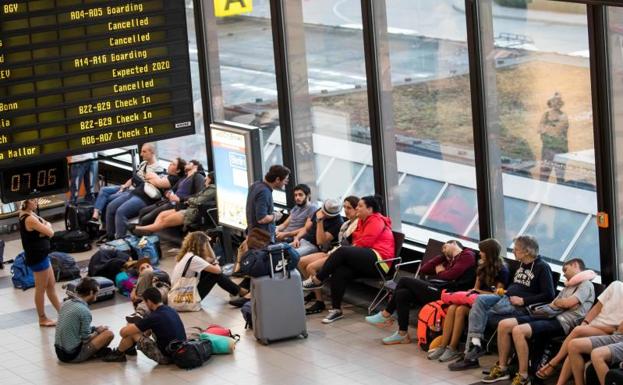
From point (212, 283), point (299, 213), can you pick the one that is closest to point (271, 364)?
point (212, 283)

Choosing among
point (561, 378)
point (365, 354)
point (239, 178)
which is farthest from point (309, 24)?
point (561, 378)

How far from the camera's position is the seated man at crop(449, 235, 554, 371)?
39.8 feet

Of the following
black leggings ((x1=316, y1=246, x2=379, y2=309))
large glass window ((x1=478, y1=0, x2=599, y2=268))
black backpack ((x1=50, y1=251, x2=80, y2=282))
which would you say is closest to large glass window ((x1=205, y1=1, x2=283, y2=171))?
black backpack ((x1=50, y1=251, x2=80, y2=282))

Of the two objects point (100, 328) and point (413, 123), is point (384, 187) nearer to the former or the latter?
point (413, 123)

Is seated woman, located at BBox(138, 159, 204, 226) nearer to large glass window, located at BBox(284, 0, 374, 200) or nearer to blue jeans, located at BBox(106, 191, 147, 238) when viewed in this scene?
blue jeans, located at BBox(106, 191, 147, 238)

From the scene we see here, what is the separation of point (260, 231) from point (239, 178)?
2.14 meters

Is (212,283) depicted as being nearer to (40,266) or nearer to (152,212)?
(40,266)

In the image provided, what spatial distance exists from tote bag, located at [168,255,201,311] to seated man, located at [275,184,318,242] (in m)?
1.52

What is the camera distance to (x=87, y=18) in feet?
36.6

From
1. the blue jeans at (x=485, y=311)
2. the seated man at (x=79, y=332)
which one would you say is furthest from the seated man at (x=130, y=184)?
the blue jeans at (x=485, y=311)

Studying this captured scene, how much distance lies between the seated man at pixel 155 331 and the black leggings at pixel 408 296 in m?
2.29

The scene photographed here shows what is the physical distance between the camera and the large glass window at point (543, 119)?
12539mm

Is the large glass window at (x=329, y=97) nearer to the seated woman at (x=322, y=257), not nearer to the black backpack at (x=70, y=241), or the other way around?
the seated woman at (x=322, y=257)

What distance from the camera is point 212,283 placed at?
1484cm
